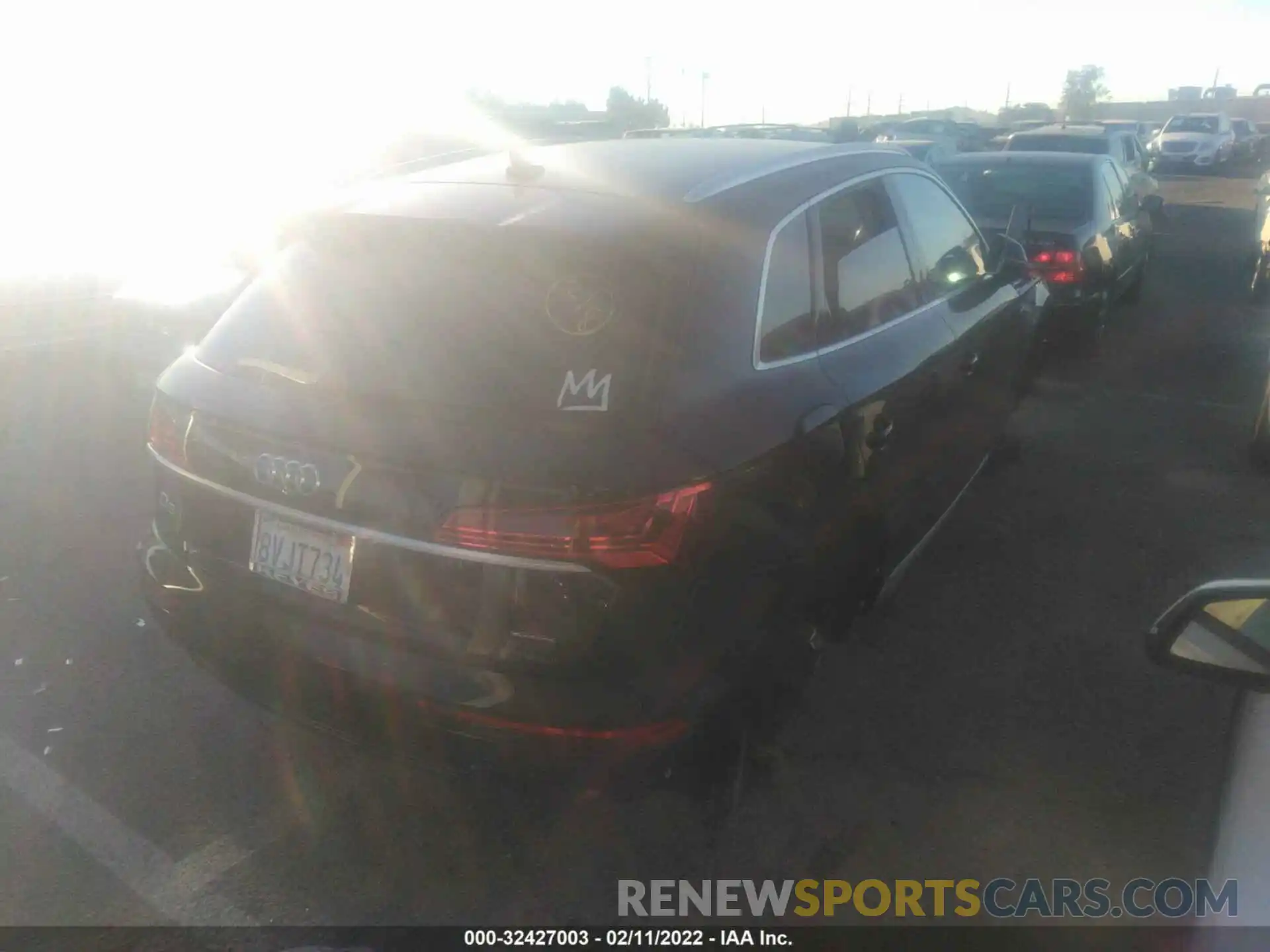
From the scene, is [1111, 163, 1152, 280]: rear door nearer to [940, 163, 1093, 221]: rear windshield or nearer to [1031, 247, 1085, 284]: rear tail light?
[940, 163, 1093, 221]: rear windshield

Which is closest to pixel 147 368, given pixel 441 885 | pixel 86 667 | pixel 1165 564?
pixel 86 667

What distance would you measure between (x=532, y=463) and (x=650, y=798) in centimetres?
136

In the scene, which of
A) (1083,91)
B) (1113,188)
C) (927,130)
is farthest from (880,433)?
(1083,91)

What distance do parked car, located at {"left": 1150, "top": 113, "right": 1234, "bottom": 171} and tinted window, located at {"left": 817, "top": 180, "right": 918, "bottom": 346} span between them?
32692 mm

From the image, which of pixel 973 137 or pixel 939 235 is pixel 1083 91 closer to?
pixel 973 137

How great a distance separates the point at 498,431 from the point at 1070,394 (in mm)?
6438

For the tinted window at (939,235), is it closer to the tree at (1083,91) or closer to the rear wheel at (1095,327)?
the rear wheel at (1095,327)

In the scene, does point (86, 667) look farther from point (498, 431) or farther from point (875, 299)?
point (875, 299)

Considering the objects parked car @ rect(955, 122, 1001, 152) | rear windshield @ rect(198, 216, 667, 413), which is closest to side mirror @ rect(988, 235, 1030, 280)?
rear windshield @ rect(198, 216, 667, 413)

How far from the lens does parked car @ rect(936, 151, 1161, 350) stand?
7934 millimetres

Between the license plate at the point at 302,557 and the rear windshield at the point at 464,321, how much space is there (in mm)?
360

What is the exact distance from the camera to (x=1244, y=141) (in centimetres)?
3656

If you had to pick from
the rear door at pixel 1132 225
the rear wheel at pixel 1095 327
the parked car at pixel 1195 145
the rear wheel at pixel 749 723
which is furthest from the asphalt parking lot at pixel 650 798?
the parked car at pixel 1195 145

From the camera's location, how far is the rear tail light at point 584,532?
2.32m
